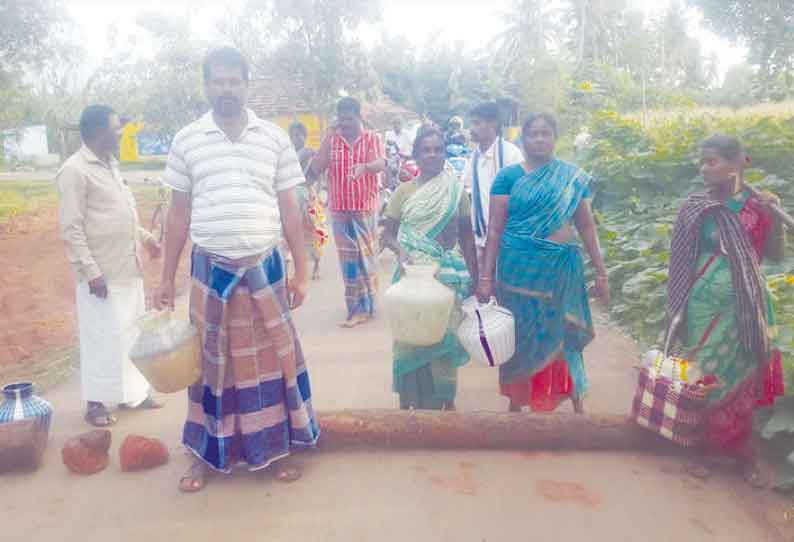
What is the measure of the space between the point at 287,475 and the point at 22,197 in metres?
17.6

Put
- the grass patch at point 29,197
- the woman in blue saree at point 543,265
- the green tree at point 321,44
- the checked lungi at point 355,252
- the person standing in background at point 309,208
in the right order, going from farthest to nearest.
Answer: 1. the green tree at point 321,44
2. the grass patch at point 29,197
3. the person standing in background at point 309,208
4. the checked lungi at point 355,252
5. the woman in blue saree at point 543,265

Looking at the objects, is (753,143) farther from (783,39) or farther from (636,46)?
(636,46)

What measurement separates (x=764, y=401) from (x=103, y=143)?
3.87 metres

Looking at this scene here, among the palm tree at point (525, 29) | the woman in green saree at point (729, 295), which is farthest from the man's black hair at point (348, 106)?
the palm tree at point (525, 29)

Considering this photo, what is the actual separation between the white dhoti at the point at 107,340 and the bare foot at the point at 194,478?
3.42 ft

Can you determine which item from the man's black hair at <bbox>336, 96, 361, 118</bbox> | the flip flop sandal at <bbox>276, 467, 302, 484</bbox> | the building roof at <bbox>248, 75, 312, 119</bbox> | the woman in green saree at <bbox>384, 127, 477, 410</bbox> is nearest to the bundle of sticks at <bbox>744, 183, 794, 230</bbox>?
the woman in green saree at <bbox>384, 127, 477, 410</bbox>

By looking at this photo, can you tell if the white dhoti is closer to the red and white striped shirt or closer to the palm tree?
the red and white striped shirt

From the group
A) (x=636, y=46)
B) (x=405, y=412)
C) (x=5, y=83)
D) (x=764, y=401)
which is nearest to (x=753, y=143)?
(x=764, y=401)

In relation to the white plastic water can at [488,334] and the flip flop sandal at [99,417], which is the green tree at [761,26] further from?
the flip flop sandal at [99,417]

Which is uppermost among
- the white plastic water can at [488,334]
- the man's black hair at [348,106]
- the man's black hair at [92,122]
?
the man's black hair at [348,106]

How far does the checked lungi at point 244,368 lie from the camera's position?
11.6 ft

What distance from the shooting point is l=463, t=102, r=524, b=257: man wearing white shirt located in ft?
18.3

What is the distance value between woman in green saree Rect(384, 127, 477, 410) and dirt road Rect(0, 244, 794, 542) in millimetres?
425

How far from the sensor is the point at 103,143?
4.45 metres
